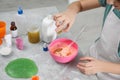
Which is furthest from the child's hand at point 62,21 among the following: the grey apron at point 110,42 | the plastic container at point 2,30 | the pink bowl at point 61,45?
the plastic container at point 2,30

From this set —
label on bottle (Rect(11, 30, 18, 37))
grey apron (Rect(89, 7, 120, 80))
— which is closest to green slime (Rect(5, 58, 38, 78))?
label on bottle (Rect(11, 30, 18, 37))

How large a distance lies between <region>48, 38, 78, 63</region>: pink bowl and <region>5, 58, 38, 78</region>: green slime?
0.38 feet

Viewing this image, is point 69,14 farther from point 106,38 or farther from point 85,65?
point 85,65

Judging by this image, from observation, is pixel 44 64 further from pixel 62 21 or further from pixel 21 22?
pixel 21 22

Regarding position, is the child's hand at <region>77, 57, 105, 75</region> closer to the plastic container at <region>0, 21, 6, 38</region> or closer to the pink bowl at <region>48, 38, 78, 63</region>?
the pink bowl at <region>48, 38, 78, 63</region>

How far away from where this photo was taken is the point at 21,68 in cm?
106

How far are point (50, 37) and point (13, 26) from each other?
23cm

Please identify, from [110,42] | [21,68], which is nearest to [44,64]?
[21,68]

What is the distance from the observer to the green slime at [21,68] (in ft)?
3.36

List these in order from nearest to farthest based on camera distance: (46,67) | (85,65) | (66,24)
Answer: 1. (85,65)
2. (46,67)
3. (66,24)

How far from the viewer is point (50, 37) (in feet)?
3.99

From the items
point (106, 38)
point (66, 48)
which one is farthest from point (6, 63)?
point (106, 38)

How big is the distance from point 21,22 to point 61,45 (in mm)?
353

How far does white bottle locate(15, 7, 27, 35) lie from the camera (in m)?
1.32
